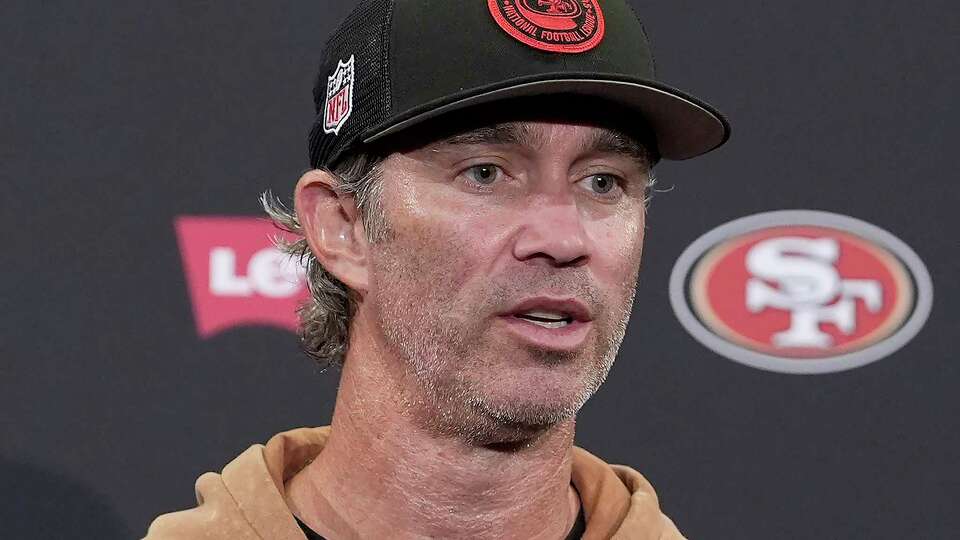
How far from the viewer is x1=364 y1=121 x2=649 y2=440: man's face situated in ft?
3.78

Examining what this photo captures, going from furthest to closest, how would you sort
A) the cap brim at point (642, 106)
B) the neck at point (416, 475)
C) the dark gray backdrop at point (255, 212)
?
1. the dark gray backdrop at point (255, 212)
2. the neck at point (416, 475)
3. the cap brim at point (642, 106)

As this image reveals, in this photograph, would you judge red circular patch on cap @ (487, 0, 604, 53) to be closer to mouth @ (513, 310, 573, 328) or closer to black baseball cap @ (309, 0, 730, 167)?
black baseball cap @ (309, 0, 730, 167)

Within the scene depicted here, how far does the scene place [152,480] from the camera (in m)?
1.79

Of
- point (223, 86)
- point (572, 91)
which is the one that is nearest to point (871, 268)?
point (572, 91)

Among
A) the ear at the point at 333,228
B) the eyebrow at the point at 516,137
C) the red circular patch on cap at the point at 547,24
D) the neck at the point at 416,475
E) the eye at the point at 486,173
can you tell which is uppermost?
the red circular patch on cap at the point at 547,24

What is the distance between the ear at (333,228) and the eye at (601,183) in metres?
0.22

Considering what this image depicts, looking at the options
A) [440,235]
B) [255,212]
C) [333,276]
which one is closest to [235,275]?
[255,212]

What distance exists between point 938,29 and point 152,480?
3.88 ft

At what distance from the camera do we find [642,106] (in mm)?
1219

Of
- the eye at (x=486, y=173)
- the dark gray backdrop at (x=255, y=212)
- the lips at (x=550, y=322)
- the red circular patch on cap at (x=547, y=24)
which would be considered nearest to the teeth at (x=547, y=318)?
the lips at (x=550, y=322)

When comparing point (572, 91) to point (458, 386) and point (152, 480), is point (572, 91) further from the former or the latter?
point (152, 480)

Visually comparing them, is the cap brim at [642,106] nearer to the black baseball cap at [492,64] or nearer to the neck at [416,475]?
the black baseball cap at [492,64]

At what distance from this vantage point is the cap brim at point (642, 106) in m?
1.13

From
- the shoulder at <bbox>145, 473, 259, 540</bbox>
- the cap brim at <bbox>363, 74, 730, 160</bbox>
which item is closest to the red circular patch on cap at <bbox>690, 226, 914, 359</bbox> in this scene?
the cap brim at <bbox>363, 74, 730, 160</bbox>
